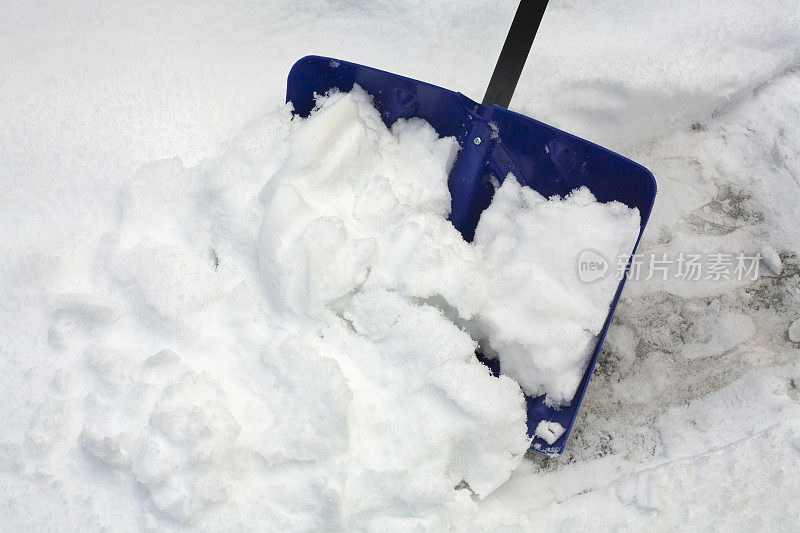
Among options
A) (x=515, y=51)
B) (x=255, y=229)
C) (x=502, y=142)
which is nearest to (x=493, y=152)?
(x=502, y=142)

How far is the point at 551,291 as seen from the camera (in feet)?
3.55

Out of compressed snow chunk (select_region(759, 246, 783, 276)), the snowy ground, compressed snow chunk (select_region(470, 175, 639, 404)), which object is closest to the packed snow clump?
compressed snow chunk (select_region(470, 175, 639, 404))

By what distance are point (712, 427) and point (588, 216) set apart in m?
0.44

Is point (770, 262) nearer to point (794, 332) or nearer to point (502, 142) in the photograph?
point (794, 332)

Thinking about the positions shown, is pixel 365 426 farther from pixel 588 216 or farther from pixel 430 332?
pixel 588 216

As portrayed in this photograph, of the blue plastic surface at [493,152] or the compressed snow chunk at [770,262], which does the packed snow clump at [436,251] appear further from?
the compressed snow chunk at [770,262]

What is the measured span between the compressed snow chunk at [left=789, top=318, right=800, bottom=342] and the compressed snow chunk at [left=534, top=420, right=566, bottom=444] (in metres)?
0.51

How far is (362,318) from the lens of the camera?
3.52 ft

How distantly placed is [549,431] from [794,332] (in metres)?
0.54

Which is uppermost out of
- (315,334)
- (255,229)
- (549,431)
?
(255,229)

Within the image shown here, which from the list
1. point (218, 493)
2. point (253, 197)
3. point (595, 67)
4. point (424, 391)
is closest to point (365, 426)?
point (424, 391)

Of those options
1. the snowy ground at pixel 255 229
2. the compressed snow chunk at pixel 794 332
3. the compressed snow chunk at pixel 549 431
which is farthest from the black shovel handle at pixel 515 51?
the compressed snow chunk at pixel 794 332

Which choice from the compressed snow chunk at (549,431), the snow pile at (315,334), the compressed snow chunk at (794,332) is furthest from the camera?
the compressed snow chunk at (794,332)

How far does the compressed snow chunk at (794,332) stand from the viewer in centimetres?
127
